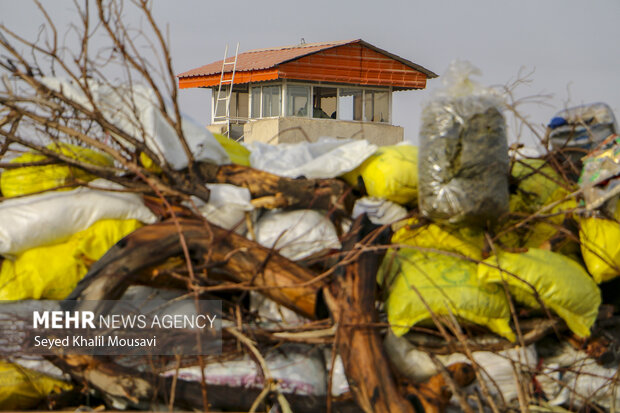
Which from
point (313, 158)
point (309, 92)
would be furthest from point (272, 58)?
point (313, 158)

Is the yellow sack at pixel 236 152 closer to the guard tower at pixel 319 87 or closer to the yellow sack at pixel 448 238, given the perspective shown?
the yellow sack at pixel 448 238

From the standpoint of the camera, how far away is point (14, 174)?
3.43 metres

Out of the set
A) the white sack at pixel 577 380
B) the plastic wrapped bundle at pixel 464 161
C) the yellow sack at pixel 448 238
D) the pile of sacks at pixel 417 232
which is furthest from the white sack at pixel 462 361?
the plastic wrapped bundle at pixel 464 161

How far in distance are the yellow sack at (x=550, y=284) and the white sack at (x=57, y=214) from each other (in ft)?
5.30

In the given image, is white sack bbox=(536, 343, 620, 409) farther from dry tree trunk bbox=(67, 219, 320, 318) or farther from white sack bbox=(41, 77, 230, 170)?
white sack bbox=(41, 77, 230, 170)

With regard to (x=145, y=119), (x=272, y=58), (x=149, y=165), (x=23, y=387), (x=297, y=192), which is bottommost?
(x=23, y=387)

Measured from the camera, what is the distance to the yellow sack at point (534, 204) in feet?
10.8

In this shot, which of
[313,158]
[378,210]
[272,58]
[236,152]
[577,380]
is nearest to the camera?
[577,380]

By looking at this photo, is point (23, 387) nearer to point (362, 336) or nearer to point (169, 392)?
point (169, 392)

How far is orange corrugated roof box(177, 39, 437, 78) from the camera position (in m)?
16.2

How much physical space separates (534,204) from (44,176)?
241 centimetres

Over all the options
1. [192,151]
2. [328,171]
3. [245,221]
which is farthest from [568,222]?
[192,151]

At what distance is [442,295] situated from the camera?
2.92m

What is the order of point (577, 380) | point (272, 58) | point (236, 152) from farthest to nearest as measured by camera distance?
point (272, 58)
point (236, 152)
point (577, 380)
